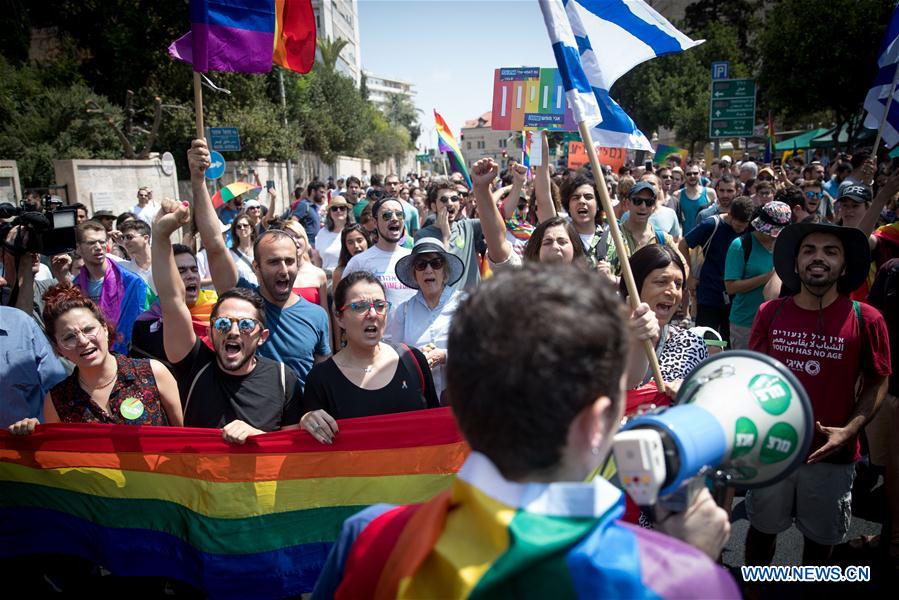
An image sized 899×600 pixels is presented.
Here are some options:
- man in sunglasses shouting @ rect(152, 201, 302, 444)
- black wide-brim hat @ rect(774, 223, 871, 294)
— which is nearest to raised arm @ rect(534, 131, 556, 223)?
black wide-brim hat @ rect(774, 223, 871, 294)

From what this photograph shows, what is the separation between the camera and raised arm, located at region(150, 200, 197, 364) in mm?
3037

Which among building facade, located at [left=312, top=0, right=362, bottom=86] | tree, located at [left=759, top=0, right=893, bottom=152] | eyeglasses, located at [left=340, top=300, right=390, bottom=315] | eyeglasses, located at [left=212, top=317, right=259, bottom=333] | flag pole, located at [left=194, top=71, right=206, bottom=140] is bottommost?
eyeglasses, located at [left=212, top=317, right=259, bottom=333]

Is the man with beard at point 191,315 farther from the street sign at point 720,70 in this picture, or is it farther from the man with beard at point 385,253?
the street sign at point 720,70

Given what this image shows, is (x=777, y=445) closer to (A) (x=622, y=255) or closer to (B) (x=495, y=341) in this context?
(B) (x=495, y=341)

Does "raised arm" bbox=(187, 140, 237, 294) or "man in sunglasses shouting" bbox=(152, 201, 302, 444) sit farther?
"raised arm" bbox=(187, 140, 237, 294)

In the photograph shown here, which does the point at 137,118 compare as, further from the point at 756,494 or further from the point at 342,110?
the point at 756,494

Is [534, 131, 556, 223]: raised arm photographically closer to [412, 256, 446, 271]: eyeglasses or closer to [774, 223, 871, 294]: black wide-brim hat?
[412, 256, 446, 271]: eyeglasses

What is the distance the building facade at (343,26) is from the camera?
2569 inches

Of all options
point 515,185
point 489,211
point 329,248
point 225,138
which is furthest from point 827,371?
point 225,138

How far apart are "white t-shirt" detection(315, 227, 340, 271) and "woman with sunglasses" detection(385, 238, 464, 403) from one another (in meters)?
3.52

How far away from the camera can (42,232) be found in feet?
13.1

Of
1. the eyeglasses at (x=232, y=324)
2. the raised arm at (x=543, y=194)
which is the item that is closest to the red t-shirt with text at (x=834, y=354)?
the raised arm at (x=543, y=194)

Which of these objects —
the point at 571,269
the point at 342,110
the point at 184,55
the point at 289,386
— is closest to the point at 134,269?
the point at 184,55

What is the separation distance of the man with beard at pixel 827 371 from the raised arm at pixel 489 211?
1.73m
